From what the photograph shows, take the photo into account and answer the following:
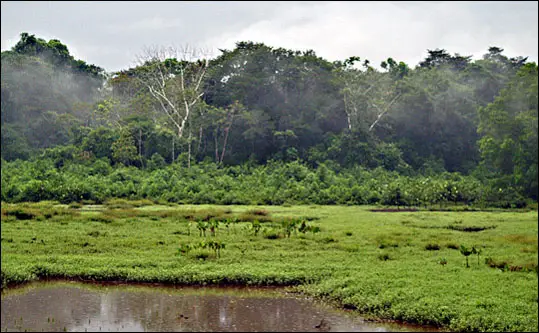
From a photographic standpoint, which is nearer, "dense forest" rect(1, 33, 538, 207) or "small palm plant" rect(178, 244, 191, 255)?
"small palm plant" rect(178, 244, 191, 255)

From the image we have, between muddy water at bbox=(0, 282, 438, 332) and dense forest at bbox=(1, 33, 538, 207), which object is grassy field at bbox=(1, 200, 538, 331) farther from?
dense forest at bbox=(1, 33, 538, 207)

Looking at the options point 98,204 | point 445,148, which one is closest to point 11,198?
point 98,204

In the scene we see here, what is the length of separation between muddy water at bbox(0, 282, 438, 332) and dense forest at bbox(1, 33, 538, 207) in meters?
15.9

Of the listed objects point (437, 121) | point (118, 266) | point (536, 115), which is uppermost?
point (437, 121)

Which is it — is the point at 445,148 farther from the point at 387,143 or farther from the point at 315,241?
the point at 315,241

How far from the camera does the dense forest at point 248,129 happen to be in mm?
28516

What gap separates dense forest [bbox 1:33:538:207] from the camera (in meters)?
28.5

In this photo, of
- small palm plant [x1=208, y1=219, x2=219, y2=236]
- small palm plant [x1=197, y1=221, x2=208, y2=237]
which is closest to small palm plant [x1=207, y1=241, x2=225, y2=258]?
small palm plant [x1=208, y1=219, x2=219, y2=236]

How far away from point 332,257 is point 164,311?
187 inches

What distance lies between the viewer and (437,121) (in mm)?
32844

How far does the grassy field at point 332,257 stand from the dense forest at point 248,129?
24.6 ft

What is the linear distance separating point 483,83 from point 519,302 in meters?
23.4

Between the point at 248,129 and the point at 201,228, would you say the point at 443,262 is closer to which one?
the point at 201,228

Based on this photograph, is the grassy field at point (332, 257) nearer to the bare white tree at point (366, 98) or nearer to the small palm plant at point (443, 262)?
the small palm plant at point (443, 262)
